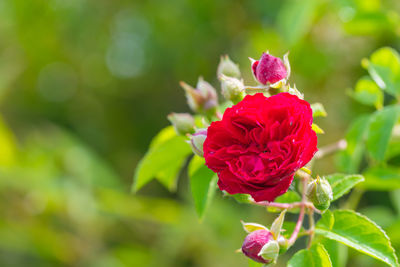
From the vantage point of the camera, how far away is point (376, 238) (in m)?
0.94

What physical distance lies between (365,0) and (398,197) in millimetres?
702

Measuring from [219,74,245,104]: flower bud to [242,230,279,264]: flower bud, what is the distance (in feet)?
0.87

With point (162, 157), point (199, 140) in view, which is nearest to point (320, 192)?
point (199, 140)

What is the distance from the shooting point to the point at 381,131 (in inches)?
47.0

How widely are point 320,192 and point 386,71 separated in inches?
22.7

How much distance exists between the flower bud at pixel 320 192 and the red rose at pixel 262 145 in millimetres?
53

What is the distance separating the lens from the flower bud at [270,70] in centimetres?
97

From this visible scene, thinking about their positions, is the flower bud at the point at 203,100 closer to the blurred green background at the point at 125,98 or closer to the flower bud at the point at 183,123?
the flower bud at the point at 183,123

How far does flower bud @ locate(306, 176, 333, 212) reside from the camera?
90 cm

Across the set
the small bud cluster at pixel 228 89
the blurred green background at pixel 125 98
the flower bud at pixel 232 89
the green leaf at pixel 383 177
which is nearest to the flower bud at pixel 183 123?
the small bud cluster at pixel 228 89

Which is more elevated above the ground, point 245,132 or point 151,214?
Answer: point 151,214

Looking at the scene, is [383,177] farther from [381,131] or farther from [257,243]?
[257,243]

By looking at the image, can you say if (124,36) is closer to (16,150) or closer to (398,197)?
(16,150)

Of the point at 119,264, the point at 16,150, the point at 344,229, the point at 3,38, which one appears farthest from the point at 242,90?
the point at 3,38
